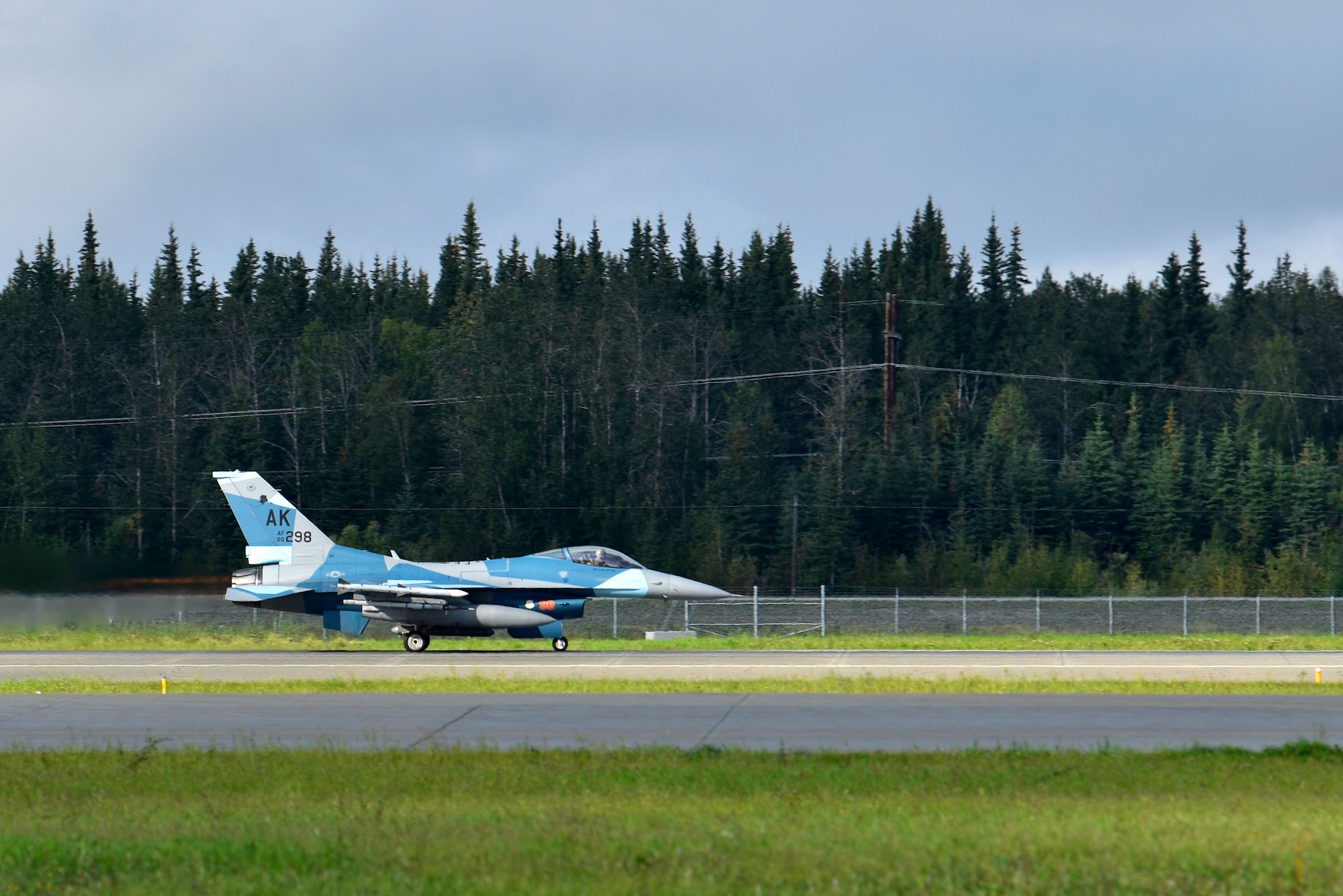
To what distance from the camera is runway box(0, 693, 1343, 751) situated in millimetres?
16938

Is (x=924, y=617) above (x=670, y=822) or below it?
below

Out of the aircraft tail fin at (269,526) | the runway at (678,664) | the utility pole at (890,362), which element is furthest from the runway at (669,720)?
the utility pole at (890,362)

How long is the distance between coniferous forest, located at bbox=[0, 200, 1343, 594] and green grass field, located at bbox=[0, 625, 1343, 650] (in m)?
4.89

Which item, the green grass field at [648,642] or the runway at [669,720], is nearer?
the runway at [669,720]

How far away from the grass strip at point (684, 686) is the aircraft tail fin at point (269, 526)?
34.9 ft

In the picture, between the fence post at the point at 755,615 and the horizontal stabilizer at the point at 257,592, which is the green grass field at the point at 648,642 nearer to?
the fence post at the point at 755,615

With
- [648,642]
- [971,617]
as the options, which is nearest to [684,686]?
[648,642]

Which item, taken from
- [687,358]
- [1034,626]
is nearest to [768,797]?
[1034,626]

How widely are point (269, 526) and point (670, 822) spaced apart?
2880 centimetres

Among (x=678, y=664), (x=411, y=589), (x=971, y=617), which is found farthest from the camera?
(x=971, y=617)

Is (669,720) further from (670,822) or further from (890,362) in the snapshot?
(890,362)

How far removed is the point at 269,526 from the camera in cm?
3753

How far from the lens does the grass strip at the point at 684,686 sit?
23.7 meters

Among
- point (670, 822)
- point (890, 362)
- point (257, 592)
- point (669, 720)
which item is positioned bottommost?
point (669, 720)
